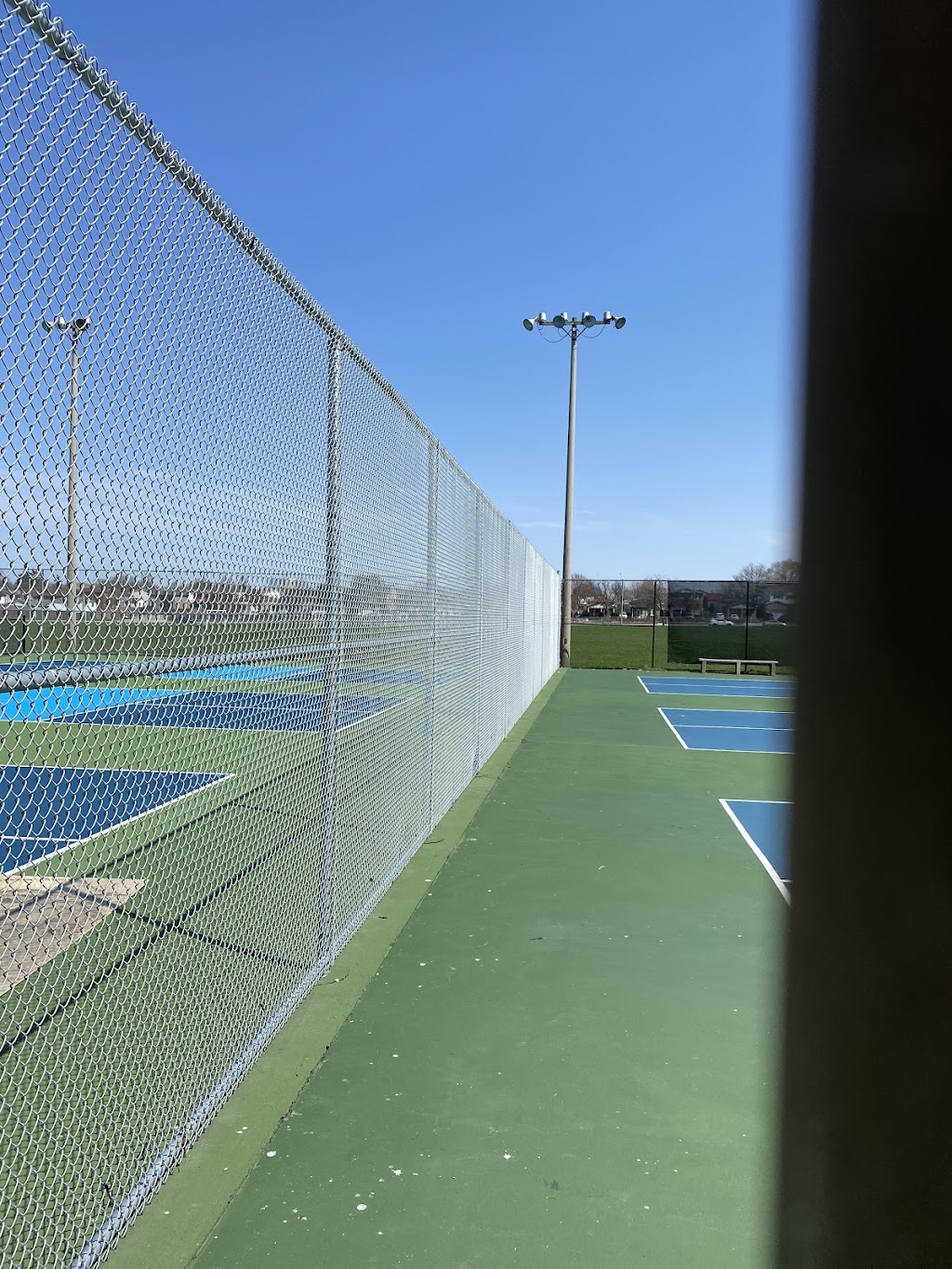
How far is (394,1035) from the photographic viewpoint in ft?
11.0

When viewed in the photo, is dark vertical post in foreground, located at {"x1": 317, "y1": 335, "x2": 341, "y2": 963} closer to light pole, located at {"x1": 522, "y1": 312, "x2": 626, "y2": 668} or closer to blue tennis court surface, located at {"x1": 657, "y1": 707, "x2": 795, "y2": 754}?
blue tennis court surface, located at {"x1": 657, "y1": 707, "x2": 795, "y2": 754}

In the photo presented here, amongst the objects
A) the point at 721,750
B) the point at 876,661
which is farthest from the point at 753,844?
the point at 876,661

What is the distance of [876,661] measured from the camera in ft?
2.79

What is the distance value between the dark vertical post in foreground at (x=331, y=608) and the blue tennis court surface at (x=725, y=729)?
22.9ft

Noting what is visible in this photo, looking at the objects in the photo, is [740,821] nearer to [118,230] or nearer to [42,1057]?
[42,1057]

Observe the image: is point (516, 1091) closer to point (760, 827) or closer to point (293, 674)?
point (293, 674)

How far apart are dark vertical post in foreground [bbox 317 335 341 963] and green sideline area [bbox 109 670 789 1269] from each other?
814 millimetres

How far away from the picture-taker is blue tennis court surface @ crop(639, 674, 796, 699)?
60.8 ft

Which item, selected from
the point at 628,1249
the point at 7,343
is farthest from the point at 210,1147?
the point at 7,343

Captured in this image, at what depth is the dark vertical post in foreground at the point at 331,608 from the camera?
359 centimetres

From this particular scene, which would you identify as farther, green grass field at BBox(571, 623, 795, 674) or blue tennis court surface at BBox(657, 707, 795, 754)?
green grass field at BBox(571, 623, 795, 674)

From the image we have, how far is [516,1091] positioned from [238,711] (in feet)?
5.25

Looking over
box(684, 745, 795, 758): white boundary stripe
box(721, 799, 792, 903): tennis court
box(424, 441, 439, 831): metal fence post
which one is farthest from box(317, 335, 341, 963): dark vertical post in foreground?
box(684, 745, 795, 758): white boundary stripe

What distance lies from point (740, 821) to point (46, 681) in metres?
6.19
